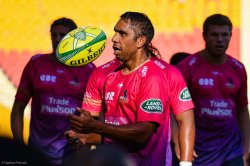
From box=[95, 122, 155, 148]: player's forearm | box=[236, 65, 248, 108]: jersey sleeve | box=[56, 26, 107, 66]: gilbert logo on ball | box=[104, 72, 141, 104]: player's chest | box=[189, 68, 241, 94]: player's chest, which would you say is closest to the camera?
box=[95, 122, 155, 148]: player's forearm

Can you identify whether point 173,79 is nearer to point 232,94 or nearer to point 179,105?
point 179,105

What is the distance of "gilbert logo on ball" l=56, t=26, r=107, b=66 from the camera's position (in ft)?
17.4

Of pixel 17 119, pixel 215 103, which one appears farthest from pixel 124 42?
pixel 17 119

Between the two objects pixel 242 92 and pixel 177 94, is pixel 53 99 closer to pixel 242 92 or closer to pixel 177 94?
→ pixel 242 92

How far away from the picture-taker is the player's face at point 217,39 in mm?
6949

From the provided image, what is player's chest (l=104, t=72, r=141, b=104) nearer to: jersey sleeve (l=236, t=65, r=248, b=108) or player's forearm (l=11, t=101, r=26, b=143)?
jersey sleeve (l=236, t=65, r=248, b=108)

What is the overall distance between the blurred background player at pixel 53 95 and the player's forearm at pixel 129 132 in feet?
8.10

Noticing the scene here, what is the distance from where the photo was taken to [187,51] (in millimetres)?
9305

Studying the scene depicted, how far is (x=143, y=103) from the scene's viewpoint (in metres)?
4.80

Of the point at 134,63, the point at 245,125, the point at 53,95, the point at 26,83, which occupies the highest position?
the point at 134,63

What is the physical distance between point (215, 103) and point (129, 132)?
2.45 metres

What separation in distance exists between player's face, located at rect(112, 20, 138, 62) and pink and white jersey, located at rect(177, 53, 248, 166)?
187 centimetres

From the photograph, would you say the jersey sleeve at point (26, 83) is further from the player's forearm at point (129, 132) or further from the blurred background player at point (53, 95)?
the player's forearm at point (129, 132)

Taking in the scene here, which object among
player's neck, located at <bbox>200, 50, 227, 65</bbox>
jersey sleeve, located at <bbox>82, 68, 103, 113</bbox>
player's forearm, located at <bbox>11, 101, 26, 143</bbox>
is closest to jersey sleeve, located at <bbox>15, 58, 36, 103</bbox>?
player's forearm, located at <bbox>11, 101, 26, 143</bbox>
